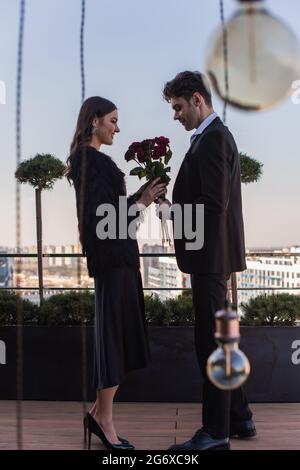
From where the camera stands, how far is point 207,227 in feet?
7.40

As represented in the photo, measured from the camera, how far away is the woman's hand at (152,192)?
2.32m

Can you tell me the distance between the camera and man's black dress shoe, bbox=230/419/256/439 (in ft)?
8.38

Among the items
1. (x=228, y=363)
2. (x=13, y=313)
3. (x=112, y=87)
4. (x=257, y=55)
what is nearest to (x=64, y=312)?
(x=13, y=313)

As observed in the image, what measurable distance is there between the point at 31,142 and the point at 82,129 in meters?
2.55

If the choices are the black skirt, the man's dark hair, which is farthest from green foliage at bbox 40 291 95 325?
the man's dark hair

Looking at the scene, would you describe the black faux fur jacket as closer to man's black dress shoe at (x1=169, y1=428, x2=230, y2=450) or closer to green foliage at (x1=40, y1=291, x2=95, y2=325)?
man's black dress shoe at (x1=169, y1=428, x2=230, y2=450)

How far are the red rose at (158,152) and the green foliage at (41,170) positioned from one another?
74.2 inches

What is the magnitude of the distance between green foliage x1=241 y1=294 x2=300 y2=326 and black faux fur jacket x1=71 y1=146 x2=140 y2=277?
1190mm

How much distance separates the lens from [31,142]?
4.79 m

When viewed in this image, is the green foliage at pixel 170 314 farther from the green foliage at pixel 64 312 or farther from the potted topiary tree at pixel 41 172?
the potted topiary tree at pixel 41 172

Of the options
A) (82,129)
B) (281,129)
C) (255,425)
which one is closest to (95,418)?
(255,425)

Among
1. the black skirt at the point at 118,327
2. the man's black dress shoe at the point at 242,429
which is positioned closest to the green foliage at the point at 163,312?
the man's black dress shoe at the point at 242,429

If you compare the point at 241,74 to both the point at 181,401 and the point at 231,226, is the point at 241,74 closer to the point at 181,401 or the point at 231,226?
the point at 231,226

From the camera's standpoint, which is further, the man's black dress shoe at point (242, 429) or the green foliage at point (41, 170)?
the green foliage at point (41, 170)
